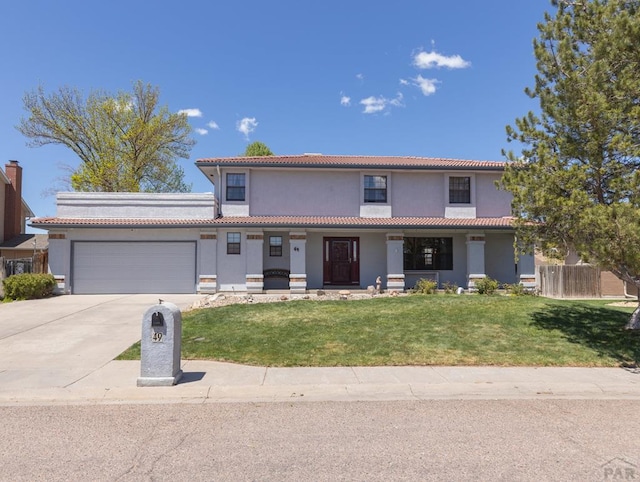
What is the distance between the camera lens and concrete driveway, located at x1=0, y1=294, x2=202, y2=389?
6.75 meters

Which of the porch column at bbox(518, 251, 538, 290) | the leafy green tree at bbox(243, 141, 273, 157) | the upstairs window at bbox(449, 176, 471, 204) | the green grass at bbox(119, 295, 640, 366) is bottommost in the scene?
the green grass at bbox(119, 295, 640, 366)

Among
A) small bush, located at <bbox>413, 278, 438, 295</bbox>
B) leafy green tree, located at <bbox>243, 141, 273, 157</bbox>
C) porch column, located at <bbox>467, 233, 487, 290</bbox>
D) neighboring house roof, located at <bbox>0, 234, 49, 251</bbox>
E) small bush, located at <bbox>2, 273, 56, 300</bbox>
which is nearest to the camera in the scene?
small bush, located at <bbox>2, 273, 56, 300</bbox>

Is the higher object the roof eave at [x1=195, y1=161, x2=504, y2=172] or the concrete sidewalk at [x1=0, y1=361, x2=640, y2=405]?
the roof eave at [x1=195, y1=161, x2=504, y2=172]

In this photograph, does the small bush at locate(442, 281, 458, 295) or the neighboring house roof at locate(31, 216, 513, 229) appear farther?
the small bush at locate(442, 281, 458, 295)

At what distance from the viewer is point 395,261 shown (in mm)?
18141

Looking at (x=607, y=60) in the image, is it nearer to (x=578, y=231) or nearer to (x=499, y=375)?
(x=578, y=231)

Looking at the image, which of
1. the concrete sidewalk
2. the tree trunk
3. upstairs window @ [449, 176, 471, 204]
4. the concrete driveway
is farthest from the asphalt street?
upstairs window @ [449, 176, 471, 204]

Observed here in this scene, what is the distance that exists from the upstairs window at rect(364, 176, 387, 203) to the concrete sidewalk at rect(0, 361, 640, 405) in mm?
12689

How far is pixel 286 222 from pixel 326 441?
1338 cm

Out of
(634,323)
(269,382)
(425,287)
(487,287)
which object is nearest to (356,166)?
(425,287)

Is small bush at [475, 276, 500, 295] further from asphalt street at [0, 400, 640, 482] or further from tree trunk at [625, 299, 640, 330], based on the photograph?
asphalt street at [0, 400, 640, 482]

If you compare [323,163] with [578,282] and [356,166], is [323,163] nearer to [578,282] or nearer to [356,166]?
[356,166]

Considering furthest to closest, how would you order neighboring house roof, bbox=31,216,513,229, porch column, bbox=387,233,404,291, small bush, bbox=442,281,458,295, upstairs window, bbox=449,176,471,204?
upstairs window, bbox=449,176,471,204 < porch column, bbox=387,233,404,291 < small bush, bbox=442,281,458,295 < neighboring house roof, bbox=31,216,513,229

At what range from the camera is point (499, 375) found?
261 inches
